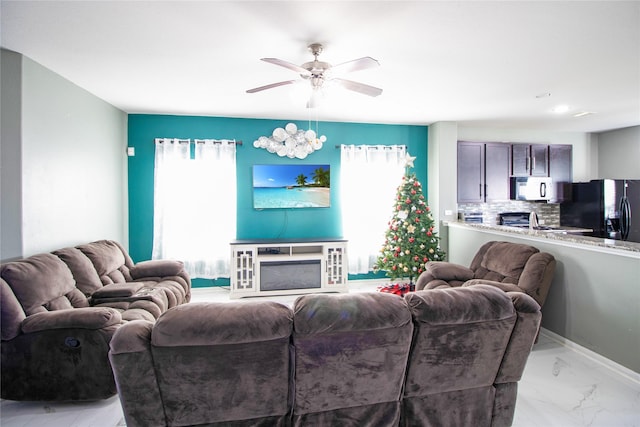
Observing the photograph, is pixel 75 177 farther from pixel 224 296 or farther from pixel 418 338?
pixel 418 338

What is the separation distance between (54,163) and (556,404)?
453 centimetres

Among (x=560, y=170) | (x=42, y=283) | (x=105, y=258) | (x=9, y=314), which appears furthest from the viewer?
(x=560, y=170)

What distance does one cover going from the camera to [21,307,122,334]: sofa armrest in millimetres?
2178

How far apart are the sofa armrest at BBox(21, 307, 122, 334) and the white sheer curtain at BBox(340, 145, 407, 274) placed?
139 inches

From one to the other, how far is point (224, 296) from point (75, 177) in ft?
7.59

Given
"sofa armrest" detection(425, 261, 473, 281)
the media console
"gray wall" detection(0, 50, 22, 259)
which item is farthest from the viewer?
the media console

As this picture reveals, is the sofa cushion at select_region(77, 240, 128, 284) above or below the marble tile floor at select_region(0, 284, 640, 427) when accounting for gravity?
above

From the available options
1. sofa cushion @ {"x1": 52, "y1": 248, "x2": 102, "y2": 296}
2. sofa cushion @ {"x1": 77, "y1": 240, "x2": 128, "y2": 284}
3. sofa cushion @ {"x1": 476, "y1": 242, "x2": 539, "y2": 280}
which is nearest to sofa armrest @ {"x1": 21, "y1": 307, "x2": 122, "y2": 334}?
sofa cushion @ {"x1": 52, "y1": 248, "x2": 102, "y2": 296}

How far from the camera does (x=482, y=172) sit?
18.0 feet

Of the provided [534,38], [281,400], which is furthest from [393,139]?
[281,400]

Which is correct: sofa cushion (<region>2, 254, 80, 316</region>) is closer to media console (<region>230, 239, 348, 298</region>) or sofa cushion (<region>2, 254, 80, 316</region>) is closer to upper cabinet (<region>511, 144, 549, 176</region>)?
media console (<region>230, 239, 348, 298</region>)

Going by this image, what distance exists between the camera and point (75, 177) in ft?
11.4

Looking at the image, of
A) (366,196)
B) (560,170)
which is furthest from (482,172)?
(366,196)

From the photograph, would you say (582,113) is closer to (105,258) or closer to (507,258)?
(507,258)
